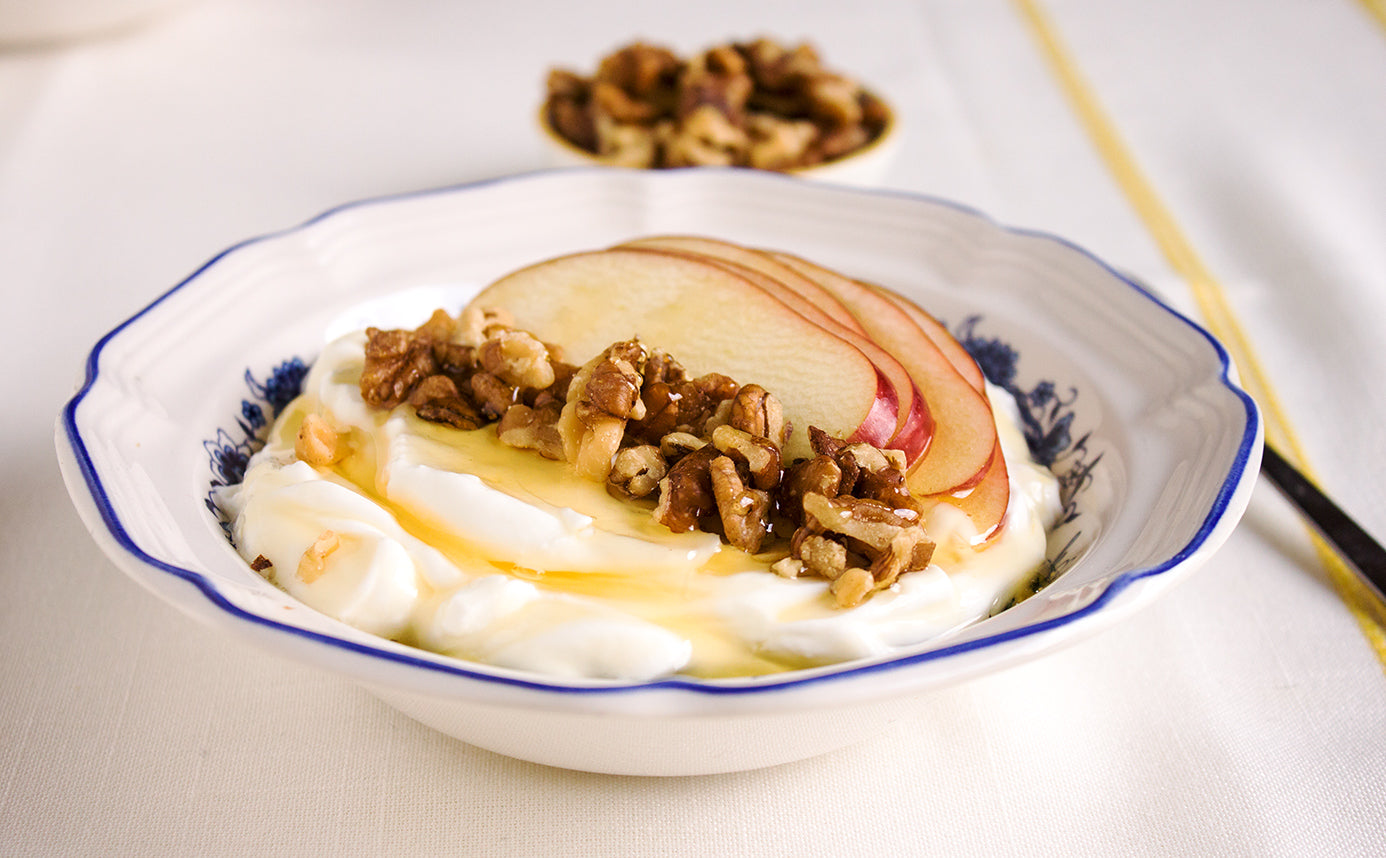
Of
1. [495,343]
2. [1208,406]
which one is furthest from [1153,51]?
[495,343]

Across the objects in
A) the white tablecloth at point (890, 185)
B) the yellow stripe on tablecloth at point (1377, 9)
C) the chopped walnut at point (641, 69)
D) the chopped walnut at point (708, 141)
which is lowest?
the white tablecloth at point (890, 185)

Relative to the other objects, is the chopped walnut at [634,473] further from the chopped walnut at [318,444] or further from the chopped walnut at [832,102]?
the chopped walnut at [832,102]

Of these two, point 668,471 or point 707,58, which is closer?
point 668,471

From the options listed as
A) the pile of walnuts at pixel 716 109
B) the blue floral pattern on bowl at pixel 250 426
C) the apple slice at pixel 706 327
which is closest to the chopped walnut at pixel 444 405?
the apple slice at pixel 706 327

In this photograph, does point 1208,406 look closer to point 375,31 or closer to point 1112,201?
point 1112,201

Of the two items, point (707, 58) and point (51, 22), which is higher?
point (707, 58)

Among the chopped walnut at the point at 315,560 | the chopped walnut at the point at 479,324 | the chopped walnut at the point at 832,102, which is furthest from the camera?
the chopped walnut at the point at 832,102

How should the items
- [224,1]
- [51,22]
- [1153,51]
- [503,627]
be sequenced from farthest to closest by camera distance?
[224,1]
[1153,51]
[51,22]
[503,627]

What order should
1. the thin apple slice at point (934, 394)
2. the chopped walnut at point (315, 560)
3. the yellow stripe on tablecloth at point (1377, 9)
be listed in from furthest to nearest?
the yellow stripe on tablecloth at point (1377, 9), the thin apple slice at point (934, 394), the chopped walnut at point (315, 560)
